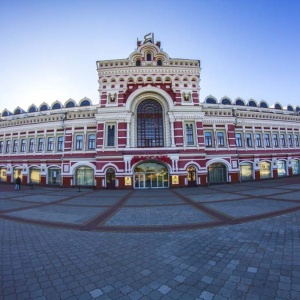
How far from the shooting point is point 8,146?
2944 cm

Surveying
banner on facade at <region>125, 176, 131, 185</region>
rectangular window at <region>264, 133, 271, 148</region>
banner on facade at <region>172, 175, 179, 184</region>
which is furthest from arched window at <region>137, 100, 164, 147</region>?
rectangular window at <region>264, 133, 271, 148</region>

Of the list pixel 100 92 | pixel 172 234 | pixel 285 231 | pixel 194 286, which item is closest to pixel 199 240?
pixel 172 234

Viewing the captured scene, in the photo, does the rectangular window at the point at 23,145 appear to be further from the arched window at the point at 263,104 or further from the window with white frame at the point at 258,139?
the arched window at the point at 263,104

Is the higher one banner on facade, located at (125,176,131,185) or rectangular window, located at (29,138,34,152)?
rectangular window, located at (29,138,34,152)

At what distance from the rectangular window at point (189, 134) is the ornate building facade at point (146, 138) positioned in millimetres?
144

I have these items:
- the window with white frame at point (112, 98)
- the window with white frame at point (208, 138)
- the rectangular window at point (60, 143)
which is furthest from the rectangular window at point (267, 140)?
the rectangular window at point (60, 143)

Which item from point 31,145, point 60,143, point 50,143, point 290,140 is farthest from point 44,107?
point 290,140

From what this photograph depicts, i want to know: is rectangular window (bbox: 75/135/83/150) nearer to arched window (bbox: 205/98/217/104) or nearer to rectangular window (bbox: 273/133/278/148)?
arched window (bbox: 205/98/217/104)

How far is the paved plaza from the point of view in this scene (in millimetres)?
3402

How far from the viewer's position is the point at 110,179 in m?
22.4

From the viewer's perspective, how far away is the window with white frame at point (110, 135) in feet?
75.9

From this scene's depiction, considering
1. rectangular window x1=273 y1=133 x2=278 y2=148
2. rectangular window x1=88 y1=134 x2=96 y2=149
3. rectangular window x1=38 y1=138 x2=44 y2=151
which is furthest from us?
rectangular window x1=273 y1=133 x2=278 y2=148

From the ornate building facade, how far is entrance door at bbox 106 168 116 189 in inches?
2.1

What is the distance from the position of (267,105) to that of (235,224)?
35.2 m
